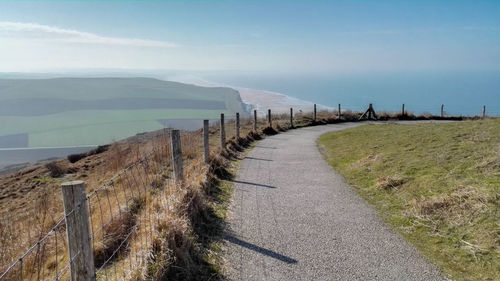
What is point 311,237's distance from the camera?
5797mm

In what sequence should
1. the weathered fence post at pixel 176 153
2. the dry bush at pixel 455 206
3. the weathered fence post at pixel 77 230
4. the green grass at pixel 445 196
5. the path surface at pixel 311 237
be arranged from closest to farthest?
the weathered fence post at pixel 77 230, the path surface at pixel 311 237, the green grass at pixel 445 196, the dry bush at pixel 455 206, the weathered fence post at pixel 176 153

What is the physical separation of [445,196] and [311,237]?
2598 millimetres

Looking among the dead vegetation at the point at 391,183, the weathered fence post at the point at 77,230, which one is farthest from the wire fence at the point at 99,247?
the dead vegetation at the point at 391,183

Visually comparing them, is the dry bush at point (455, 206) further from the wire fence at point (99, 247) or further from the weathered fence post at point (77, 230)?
the weathered fence post at point (77, 230)

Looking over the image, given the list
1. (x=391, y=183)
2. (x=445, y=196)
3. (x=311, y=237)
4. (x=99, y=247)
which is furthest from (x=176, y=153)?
(x=445, y=196)

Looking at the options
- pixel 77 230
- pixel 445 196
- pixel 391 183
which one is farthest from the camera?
pixel 391 183

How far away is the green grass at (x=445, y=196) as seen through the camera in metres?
4.81

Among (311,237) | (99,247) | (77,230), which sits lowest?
(311,237)

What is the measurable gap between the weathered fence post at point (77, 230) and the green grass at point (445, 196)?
4008mm

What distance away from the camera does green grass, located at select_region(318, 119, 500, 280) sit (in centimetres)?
481

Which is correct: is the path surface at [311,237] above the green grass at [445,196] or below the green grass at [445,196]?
below

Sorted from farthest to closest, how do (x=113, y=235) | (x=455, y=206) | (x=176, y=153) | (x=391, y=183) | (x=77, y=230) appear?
(x=391, y=183), (x=176, y=153), (x=455, y=206), (x=113, y=235), (x=77, y=230)

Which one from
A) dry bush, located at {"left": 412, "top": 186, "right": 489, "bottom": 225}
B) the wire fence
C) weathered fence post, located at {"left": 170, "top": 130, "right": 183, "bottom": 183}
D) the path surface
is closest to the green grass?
dry bush, located at {"left": 412, "top": 186, "right": 489, "bottom": 225}

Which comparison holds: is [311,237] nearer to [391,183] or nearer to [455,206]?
[455,206]
